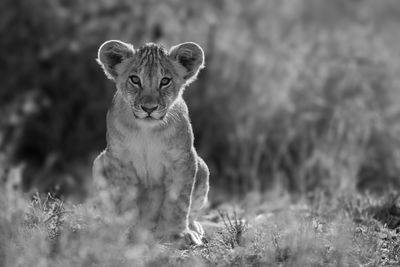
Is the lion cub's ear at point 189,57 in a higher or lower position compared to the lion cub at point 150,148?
higher

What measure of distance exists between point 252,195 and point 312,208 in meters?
1.86

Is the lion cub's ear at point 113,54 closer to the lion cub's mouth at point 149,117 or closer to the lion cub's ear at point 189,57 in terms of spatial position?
the lion cub's ear at point 189,57

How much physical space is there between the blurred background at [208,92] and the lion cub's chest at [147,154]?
253 inches

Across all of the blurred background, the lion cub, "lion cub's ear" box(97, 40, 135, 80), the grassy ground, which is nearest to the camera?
the grassy ground

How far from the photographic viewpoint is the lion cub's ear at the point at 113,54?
Answer: 7.22 metres

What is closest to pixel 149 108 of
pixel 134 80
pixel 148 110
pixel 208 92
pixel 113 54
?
pixel 148 110

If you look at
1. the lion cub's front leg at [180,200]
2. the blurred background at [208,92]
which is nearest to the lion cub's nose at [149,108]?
the lion cub's front leg at [180,200]

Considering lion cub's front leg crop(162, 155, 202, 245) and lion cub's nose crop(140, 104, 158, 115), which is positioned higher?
lion cub's nose crop(140, 104, 158, 115)

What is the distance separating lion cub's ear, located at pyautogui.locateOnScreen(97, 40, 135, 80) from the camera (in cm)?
722

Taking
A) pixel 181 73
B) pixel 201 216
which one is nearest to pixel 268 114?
pixel 201 216

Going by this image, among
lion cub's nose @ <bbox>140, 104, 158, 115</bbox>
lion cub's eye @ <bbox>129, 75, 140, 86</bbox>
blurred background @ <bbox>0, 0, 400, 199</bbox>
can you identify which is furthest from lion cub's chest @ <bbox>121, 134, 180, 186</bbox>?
blurred background @ <bbox>0, 0, 400, 199</bbox>

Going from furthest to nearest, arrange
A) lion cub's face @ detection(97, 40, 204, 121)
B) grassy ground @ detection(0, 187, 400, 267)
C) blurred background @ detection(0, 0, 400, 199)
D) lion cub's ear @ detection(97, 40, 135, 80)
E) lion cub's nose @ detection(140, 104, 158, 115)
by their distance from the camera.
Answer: blurred background @ detection(0, 0, 400, 199), lion cub's ear @ detection(97, 40, 135, 80), lion cub's face @ detection(97, 40, 204, 121), lion cub's nose @ detection(140, 104, 158, 115), grassy ground @ detection(0, 187, 400, 267)

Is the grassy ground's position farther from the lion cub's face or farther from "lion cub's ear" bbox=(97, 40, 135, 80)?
"lion cub's ear" bbox=(97, 40, 135, 80)

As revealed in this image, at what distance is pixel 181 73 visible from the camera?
7422 mm
